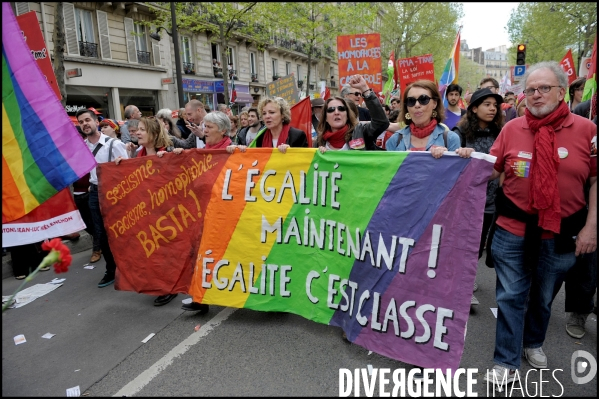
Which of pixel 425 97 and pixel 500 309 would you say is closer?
pixel 500 309

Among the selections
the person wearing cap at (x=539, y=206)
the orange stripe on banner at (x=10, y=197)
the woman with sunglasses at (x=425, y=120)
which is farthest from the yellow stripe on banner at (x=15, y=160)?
the person wearing cap at (x=539, y=206)

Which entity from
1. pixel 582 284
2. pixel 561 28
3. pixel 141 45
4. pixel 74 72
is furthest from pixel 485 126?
pixel 561 28

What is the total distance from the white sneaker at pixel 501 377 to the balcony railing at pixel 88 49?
1945 centimetres

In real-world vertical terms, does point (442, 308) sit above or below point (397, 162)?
below

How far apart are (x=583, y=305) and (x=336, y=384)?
2104 mm

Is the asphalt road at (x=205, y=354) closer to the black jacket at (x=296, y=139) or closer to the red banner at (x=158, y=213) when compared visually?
the red banner at (x=158, y=213)

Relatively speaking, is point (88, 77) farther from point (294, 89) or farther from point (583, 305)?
point (583, 305)

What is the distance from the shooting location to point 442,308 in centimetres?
256

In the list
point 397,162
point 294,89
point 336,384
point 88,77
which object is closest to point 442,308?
point 336,384

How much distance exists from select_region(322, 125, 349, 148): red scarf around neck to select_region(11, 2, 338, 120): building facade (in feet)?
40.1

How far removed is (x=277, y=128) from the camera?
4.23 meters

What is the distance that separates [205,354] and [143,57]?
67.7 ft

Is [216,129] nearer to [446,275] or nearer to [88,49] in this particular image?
[446,275]

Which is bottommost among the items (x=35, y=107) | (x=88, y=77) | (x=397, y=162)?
(x=397, y=162)
